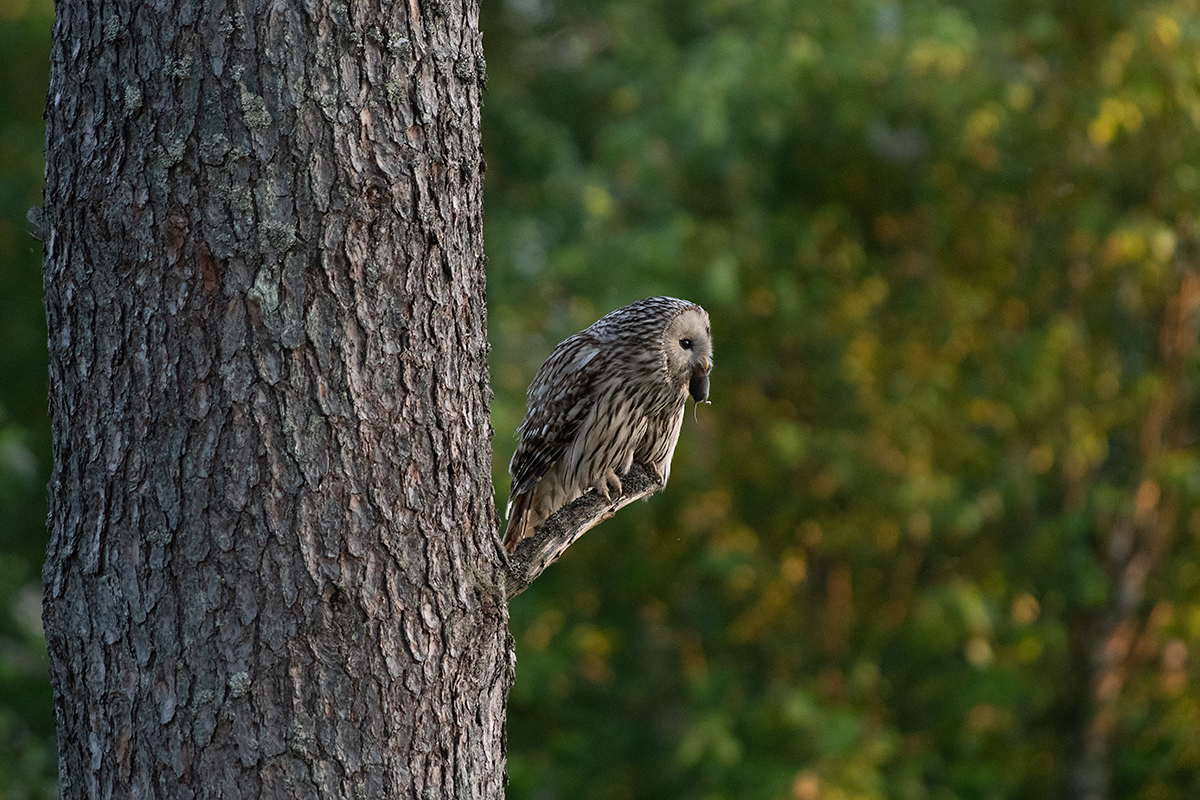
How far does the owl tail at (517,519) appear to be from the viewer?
473cm

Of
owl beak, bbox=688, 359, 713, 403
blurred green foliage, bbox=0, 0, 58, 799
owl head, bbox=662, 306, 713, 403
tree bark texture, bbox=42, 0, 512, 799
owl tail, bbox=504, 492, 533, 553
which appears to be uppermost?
blurred green foliage, bbox=0, 0, 58, 799

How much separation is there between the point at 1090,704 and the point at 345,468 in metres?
6.73

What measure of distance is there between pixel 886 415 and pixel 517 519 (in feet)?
9.45

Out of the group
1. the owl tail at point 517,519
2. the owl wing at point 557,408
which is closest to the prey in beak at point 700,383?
the owl wing at point 557,408

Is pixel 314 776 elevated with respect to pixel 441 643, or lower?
lower

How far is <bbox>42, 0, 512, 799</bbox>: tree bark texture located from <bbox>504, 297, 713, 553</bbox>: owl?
2.23 meters

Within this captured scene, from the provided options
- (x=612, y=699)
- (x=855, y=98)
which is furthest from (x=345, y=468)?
(x=612, y=699)

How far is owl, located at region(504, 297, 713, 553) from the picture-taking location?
4324 millimetres

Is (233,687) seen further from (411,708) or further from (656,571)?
(656,571)

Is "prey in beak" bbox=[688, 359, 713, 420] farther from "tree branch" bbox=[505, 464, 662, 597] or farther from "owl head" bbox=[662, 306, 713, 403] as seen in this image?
"tree branch" bbox=[505, 464, 662, 597]

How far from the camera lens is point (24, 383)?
9.36 m

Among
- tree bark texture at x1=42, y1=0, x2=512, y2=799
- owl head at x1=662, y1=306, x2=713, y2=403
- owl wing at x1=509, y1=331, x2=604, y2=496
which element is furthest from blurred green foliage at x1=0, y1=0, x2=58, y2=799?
tree bark texture at x1=42, y1=0, x2=512, y2=799

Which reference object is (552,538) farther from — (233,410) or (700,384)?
(700,384)

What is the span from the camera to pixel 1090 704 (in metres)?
7.51
